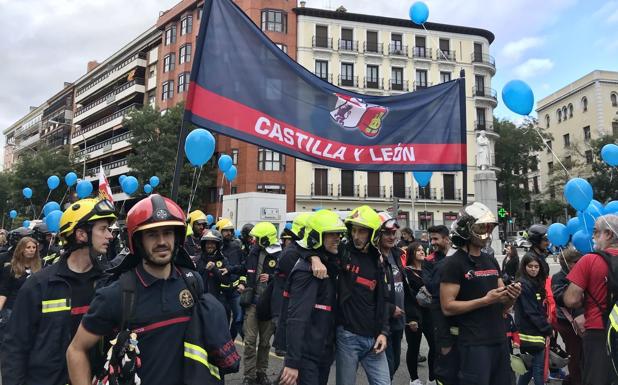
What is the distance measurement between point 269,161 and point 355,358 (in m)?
34.3

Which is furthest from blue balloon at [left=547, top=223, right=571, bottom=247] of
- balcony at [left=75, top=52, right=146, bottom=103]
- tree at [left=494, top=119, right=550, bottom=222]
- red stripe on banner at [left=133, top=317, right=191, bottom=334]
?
balcony at [left=75, top=52, right=146, bottom=103]

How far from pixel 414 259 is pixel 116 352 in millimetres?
4779

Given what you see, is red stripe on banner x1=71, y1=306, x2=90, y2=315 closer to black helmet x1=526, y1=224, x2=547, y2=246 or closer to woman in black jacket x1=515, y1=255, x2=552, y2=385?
woman in black jacket x1=515, y1=255, x2=552, y2=385

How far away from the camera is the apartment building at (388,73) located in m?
39.1

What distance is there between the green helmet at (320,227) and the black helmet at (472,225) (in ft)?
3.00

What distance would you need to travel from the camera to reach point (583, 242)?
583cm

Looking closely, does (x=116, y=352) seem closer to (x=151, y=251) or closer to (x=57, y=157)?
(x=151, y=251)

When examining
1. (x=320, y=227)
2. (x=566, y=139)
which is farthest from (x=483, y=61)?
(x=320, y=227)

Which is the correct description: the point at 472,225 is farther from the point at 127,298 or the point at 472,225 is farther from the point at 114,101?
the point at 114,101

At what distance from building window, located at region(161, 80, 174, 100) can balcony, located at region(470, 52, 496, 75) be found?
28159 mm

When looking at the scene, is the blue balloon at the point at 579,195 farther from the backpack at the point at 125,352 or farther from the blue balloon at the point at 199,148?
the backpack at the point at 125,352

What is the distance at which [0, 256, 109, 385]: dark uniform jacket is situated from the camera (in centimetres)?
264

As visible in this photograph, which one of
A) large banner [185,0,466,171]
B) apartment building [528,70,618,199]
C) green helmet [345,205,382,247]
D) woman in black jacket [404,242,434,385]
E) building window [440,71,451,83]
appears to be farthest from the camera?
apartment building [528,70,618,199]

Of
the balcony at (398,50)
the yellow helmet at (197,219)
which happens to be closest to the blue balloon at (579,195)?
the yellow helmet at (197,219)
